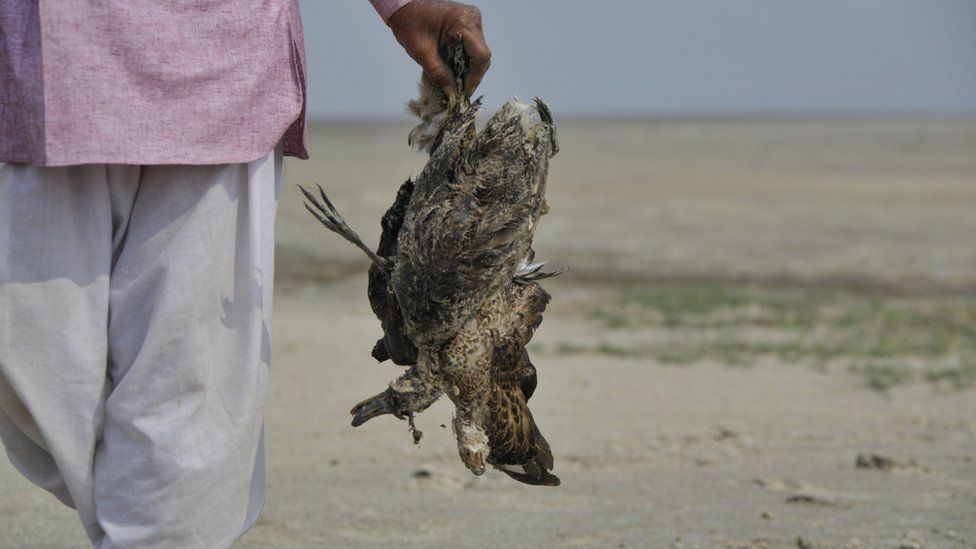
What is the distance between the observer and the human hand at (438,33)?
298 centimetres

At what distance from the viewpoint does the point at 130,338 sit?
263 centimetres

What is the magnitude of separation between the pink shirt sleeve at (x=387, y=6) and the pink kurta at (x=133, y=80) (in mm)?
429

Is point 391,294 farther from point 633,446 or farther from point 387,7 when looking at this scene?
point 633,446

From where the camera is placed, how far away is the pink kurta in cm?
241

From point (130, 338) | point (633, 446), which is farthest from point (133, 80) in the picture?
point (633, 446)

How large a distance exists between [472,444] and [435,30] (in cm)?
117

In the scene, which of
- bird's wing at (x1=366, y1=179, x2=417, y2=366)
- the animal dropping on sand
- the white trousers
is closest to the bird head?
the animal dropping on sand

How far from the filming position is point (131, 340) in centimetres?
263

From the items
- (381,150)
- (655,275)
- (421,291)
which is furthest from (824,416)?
(381,150)

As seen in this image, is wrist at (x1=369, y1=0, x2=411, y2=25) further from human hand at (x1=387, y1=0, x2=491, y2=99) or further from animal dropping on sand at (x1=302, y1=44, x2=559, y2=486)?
animal dropping on sand at (x1=302, y1=44, x2=559, y2=486)

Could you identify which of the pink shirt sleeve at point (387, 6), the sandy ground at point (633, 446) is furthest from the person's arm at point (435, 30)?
the sandy ground at point (633, 446)

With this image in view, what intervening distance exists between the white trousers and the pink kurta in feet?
0.37

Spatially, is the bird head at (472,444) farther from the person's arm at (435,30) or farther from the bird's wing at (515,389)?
the person's arm at (435,30)

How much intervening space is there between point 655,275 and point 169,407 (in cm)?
1027
